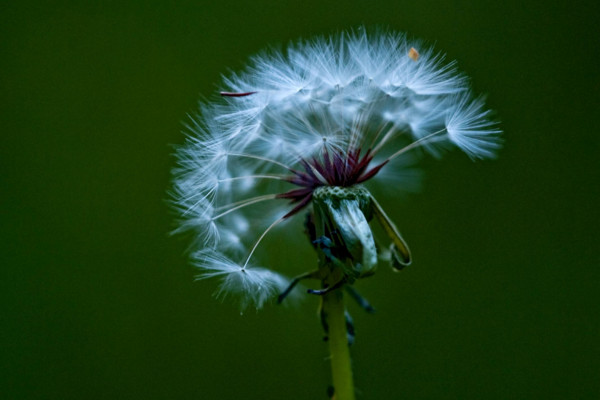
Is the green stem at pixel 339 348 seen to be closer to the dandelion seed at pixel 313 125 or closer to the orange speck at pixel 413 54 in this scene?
the dandelion seed at pixel 313 125

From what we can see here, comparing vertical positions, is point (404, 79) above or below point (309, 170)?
above

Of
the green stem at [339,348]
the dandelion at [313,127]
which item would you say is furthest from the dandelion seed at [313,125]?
the green stem at [339,348]

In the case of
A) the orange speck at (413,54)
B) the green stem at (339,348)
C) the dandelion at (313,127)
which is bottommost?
the green stem at (339,348)

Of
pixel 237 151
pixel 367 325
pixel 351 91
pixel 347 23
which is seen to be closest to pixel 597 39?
pixel 347 23

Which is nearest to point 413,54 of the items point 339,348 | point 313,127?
point 313,127

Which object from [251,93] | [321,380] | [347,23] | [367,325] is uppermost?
[347,23]

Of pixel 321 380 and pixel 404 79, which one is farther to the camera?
pixel 321 380

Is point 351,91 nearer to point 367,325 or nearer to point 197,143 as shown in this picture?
point 197,143

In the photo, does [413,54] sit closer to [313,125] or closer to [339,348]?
[313,125]
